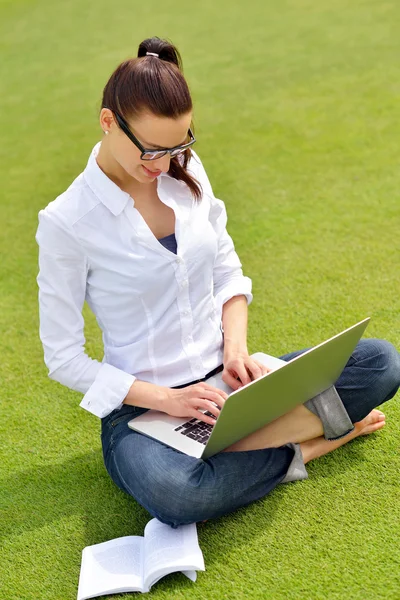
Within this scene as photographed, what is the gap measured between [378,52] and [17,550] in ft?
16.6

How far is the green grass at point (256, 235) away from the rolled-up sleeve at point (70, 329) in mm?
412

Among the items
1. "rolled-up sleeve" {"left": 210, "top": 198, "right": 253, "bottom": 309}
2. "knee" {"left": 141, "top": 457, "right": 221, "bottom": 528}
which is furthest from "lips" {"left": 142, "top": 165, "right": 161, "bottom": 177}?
"knee" {"left": 141, "top": 457, "right": 221, "bottom": 528}

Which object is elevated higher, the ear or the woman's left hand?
the ear

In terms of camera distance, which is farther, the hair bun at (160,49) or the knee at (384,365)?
the knee at (384,365)

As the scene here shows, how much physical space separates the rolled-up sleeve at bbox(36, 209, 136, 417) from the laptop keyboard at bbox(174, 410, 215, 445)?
0.63ft

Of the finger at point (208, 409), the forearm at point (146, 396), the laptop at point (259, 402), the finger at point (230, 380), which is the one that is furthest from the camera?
the finger at point (230, 380)

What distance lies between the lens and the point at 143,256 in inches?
90.5

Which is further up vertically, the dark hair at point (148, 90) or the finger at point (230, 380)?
the dark hair at point (148, 90)

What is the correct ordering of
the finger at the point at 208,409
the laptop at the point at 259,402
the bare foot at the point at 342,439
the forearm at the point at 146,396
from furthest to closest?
the bare foot at the point at 342,439
the forearm at the point at 146,396
the finger at the point at 208,409
the laptop at the point at 259,402

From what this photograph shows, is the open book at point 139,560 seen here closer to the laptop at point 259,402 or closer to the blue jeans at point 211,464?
the blue jeans at point 211,464

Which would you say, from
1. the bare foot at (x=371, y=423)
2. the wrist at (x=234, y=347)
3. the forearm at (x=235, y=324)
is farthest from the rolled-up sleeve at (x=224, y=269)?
the bare foot at (x=371, y=423)

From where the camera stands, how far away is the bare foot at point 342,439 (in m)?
2.53

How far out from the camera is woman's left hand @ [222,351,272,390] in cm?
237

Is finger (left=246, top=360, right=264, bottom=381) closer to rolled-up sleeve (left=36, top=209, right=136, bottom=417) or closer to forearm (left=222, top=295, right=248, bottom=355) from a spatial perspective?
forearm (left=222, top=295, right=248, bottom=355)
